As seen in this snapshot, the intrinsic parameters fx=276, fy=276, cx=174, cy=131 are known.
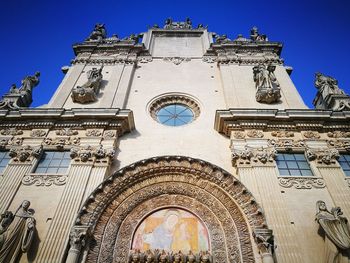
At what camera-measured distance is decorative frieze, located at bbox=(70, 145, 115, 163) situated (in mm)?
10191

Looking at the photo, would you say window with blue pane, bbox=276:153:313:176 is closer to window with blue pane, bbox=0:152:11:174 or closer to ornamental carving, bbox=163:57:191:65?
ornamental carving, bbox=163:57:191:65

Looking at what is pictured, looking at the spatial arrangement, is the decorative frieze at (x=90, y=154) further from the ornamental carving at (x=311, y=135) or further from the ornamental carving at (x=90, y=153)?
the ornamental carving at (x=311, y=135)

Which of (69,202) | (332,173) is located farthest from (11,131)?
(332,173)

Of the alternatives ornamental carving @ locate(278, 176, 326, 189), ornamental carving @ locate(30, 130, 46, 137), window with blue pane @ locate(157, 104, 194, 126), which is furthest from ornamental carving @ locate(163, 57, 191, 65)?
ornamental carving @ locate(278, 176, 326, 189)

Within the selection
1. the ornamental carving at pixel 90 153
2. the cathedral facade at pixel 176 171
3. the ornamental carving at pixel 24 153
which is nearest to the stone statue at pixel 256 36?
the cathedral facade at pixel 176 171

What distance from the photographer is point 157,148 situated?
36.9 feet

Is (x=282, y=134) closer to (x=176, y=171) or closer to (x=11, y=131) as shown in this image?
(x=176, y=171)

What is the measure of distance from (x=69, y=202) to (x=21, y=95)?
711cm

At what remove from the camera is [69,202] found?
8836mm

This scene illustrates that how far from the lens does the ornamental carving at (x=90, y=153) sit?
33.4 ft

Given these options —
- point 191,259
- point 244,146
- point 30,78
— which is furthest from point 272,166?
point 30,78

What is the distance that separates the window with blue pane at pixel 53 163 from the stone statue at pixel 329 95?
11783 millimetres

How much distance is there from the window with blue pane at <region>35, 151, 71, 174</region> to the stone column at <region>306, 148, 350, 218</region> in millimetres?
9232

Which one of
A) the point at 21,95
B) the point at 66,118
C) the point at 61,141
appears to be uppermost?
the point at 21,95
